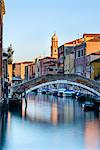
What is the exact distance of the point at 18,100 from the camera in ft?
75.6

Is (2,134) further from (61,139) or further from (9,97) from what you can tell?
Answer: (9,97)

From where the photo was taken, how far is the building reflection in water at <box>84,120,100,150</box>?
12262 millimetres

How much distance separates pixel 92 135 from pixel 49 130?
174 centimetres

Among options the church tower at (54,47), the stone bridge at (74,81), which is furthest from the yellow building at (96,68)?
the church tower at (54,47)

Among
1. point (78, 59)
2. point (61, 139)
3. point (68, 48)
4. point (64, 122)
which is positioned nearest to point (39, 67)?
point (68, 48)

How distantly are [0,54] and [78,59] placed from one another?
14.6m

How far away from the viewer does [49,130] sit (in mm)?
15398

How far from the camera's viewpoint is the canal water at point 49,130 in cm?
1245

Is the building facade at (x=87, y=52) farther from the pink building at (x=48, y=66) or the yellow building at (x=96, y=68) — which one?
the pink building at (x=48, y=66)

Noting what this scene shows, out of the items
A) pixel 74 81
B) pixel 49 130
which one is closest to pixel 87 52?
pixel 74 81

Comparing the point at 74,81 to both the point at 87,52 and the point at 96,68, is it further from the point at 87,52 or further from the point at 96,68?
the point at 87,52

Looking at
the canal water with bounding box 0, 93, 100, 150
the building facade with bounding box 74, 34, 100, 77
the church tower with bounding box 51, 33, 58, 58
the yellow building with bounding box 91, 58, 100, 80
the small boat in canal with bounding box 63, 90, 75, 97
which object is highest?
the church tower with bounding box 51, 33, 58, 58

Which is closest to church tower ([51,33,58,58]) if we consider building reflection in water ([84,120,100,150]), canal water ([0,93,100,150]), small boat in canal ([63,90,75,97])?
small boat in canal ([63,90,75,97])

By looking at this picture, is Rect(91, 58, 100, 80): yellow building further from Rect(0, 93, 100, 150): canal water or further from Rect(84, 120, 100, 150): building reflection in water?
Rect(84, 120, 100, 150): building reflection in water
